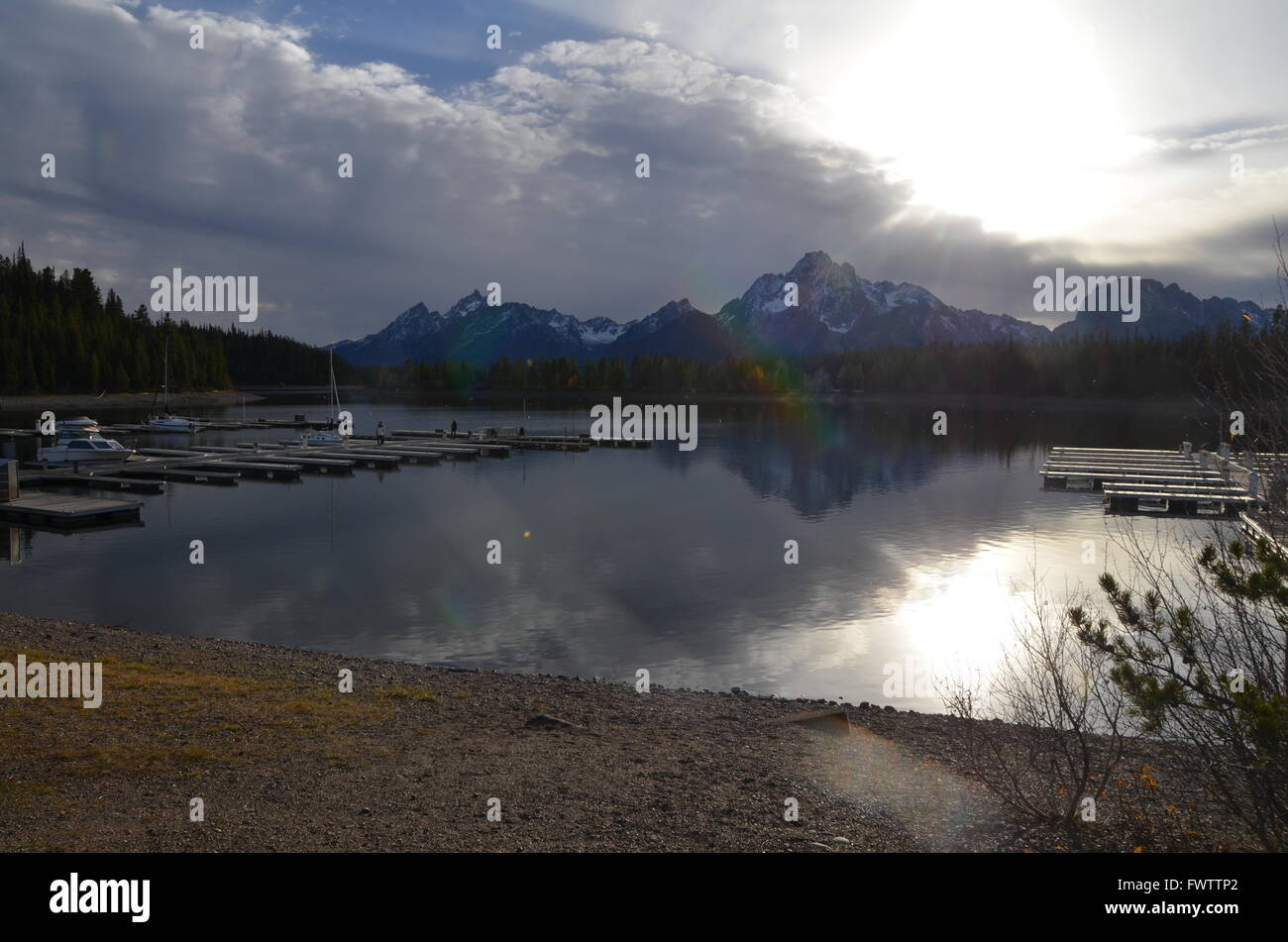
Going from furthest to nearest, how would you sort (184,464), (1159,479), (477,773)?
(184,464)
(1159,479)
(477,773)

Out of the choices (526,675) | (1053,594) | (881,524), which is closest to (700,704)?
(526,675)

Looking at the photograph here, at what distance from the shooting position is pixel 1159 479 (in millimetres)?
51719

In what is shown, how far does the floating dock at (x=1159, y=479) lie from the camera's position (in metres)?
42.8

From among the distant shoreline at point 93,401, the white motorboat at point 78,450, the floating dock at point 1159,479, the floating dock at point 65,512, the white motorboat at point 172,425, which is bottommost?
the floating dock at point 65,512

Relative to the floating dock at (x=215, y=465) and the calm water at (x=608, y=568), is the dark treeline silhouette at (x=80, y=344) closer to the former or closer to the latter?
the floating dock at (x=215, y=465)

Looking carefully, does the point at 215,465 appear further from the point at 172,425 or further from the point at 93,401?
the point at 93,401

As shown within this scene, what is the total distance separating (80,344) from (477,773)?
141902mm
